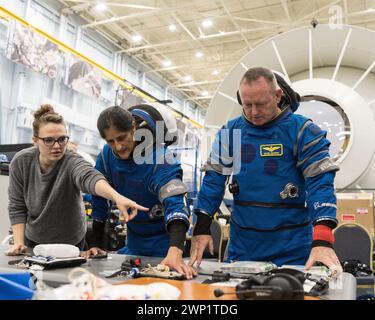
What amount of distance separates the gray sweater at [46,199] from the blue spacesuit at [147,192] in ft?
0.40

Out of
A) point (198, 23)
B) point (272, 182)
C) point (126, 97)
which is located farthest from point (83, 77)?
point (272, 182)

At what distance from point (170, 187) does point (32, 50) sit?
5.79 m

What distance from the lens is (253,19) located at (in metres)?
7.96

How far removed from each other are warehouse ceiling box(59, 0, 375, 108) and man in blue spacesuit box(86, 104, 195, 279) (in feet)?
18.9

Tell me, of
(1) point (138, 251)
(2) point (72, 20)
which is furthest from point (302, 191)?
(2) point (72, 20)

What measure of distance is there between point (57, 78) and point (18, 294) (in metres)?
7.19

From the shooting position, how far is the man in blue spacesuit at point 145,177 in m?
1.42

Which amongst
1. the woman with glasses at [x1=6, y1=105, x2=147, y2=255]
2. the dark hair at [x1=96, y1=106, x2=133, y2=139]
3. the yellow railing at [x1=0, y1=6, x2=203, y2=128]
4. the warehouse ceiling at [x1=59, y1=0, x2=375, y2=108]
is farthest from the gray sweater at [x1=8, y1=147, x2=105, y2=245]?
the warehouse ceiling at [x1=59, y1=0, x2=375, y2=108]

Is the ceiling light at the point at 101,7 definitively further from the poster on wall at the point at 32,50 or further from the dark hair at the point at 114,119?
the dark hair at the point at 114,119

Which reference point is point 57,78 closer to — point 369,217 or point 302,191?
point 369,217

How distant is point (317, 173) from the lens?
1.42m

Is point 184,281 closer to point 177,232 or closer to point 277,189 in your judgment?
point 177,232

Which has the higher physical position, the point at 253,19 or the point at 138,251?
the point at 253,19
